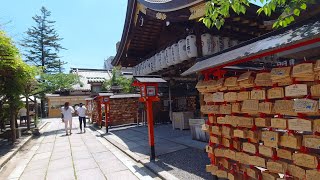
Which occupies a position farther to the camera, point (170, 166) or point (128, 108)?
point (128, 108)

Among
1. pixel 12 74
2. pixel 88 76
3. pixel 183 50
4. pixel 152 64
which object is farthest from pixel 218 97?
pixel 88 76

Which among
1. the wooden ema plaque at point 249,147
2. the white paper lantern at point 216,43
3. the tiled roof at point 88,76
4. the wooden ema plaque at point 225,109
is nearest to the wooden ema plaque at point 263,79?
the wooden ema plaque at point 225,109

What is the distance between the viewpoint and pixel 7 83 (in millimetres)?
10516

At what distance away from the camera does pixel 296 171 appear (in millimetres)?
3088

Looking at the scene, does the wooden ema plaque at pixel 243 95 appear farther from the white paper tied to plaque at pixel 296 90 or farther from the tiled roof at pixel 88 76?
the tiled roof at pixel 88 76

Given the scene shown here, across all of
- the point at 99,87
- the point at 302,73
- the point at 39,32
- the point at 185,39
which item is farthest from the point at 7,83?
the point at 39,32

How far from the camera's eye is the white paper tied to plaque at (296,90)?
292cm

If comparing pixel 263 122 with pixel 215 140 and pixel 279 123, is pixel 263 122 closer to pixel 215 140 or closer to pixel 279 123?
pixel 279 123

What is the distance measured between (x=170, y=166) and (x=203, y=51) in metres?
3.65

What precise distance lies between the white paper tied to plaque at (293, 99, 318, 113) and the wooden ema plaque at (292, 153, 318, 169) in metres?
0.58

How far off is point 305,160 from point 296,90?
2.96 feet

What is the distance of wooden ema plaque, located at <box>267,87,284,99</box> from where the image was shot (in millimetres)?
3213

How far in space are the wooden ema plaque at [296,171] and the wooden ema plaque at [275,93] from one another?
96 cm

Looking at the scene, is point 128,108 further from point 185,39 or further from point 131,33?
point 185,39
